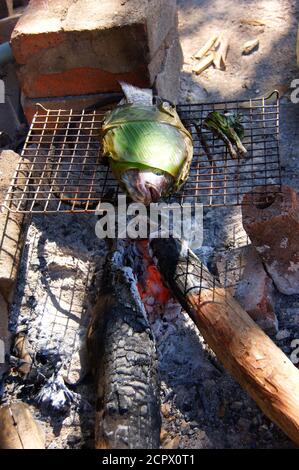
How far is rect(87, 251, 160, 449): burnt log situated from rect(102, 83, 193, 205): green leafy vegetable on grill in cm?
54

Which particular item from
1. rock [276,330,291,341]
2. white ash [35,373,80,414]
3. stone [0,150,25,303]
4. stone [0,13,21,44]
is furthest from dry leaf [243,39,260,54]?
white ash [35,373,80,414]

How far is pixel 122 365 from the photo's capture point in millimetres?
2582

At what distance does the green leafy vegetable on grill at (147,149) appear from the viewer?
8.79 feet

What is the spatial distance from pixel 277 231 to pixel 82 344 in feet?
4.14

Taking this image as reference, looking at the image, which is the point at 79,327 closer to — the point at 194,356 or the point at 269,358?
the point at 194,356

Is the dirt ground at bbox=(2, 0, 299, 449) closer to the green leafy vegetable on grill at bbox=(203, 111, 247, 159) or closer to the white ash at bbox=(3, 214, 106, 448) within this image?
the white ash at bbox=(3, 214, 106, 448)

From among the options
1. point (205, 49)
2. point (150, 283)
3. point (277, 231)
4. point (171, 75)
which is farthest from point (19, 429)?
point (205, 49)

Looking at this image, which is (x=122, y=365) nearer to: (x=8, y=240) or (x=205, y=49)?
(x=8, y=240)

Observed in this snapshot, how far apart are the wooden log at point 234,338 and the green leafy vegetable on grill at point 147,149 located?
0.44 m

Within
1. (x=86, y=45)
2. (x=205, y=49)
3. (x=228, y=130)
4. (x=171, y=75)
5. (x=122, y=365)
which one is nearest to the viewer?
(x=122, y=365)

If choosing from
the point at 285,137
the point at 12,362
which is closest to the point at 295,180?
the point at 285,137

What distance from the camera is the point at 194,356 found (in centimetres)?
288

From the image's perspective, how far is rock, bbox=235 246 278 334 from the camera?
2.89 m

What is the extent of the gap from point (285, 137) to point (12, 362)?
2.62 metres
